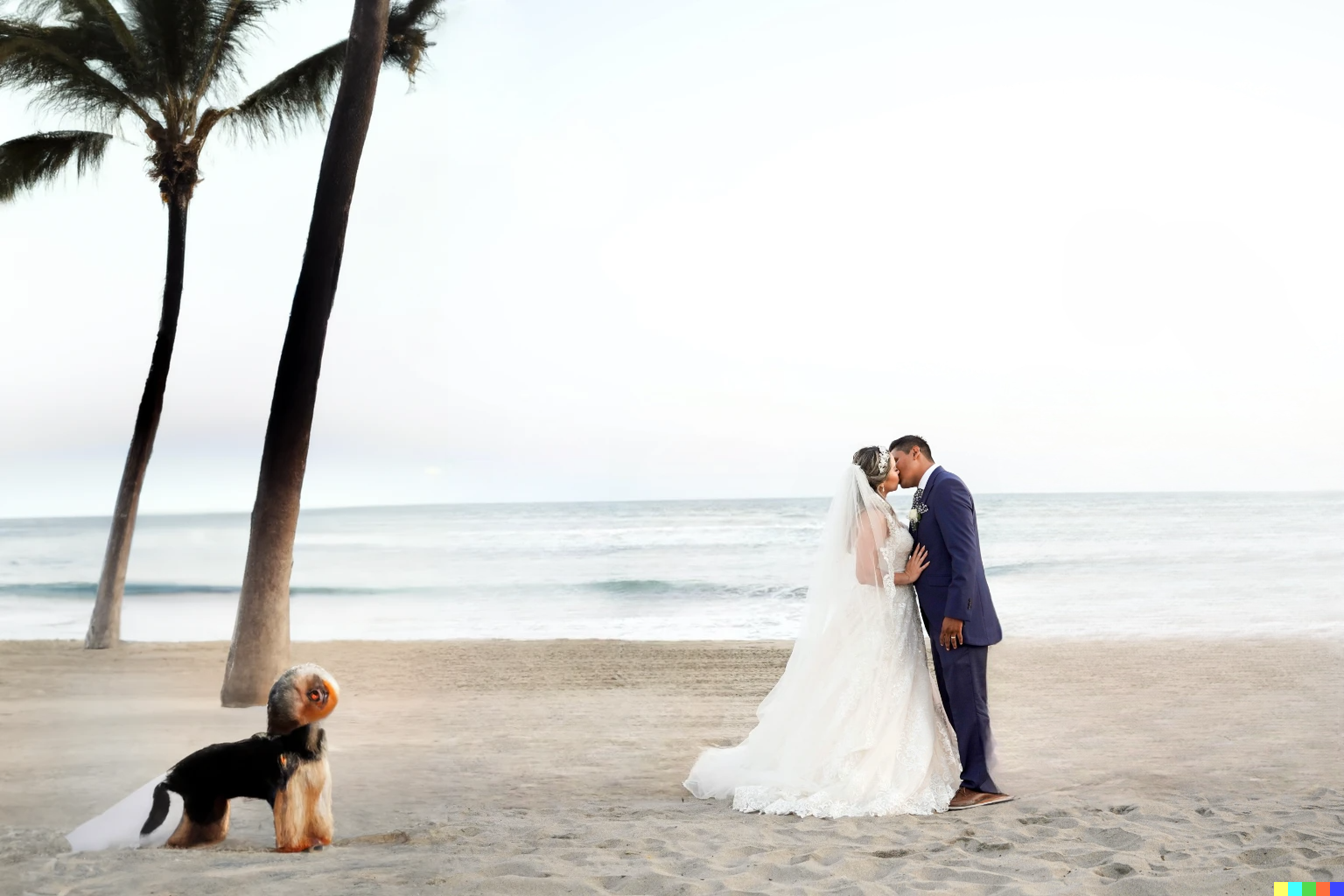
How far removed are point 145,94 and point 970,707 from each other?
11.5 metres

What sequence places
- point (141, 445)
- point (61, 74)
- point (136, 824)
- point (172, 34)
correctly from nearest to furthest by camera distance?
1. point (136, 824)
2. point (172, 34)
3. point (61, 74)
4. point (141, 445)

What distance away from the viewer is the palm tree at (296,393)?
850cm

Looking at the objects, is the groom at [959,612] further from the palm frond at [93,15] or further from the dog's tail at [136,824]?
the palm frond at [93,15]

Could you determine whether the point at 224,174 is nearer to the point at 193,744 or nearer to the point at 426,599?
the point at 193,744

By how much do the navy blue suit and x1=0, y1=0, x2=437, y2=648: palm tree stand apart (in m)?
8.69

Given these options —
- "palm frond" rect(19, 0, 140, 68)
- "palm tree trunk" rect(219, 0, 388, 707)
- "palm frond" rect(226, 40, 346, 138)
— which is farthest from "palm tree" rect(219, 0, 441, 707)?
"palm frond" rect(19, 0, 140, 68)

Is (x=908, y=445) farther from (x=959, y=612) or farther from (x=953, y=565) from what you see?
(x=959, y=612)

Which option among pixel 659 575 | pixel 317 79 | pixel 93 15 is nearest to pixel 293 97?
pixel 317 79

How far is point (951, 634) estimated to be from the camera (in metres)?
5.38

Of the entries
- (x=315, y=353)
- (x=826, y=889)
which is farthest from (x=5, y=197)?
(x=826, y=889)

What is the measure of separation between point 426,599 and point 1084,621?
1446cm

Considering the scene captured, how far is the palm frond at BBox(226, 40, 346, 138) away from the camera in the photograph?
11320 millimetres

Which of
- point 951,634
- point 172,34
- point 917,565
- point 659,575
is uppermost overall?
point 172,34

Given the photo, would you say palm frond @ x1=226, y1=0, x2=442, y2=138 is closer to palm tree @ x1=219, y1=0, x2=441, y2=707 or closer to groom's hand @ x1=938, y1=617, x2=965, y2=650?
palm tree @ x1=219, y1=0, x2=441, y2=707
